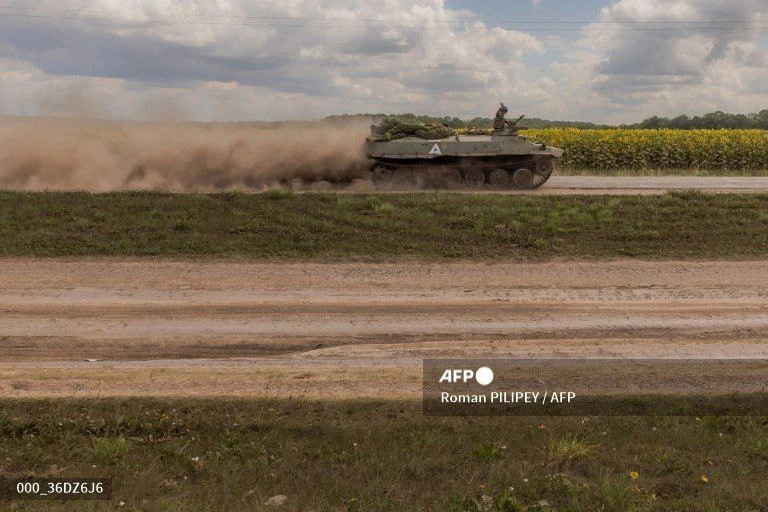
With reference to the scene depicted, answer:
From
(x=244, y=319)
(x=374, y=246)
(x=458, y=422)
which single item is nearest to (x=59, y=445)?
(x=458, y=422)

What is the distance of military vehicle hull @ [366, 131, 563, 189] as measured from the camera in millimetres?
21797

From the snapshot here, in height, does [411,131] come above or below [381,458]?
above

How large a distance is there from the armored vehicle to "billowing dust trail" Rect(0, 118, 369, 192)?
868 mm

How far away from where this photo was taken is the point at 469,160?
22.1 metres

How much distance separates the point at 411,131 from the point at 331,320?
13.3m

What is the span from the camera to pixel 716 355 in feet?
28.4

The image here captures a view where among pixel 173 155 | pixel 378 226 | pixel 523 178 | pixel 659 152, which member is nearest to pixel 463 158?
pixel 523 178

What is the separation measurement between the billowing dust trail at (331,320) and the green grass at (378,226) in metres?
0.69

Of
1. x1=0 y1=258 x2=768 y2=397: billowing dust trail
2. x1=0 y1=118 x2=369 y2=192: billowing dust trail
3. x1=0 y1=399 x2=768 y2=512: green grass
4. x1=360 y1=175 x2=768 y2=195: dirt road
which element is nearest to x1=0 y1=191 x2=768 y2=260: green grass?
x1=0 y1=258 x2=768 y2=397: billowing dust trail

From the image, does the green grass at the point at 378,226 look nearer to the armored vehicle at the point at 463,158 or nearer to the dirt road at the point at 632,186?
the dirt road at the point at 632,186

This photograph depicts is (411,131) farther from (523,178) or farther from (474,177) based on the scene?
(523,178)

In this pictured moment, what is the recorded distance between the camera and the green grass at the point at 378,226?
13852 mm

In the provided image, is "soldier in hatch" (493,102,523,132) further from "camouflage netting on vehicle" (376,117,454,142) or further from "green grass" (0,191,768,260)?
"green grass" (0,191,768,260)

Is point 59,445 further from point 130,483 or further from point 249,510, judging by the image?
point 249,510
